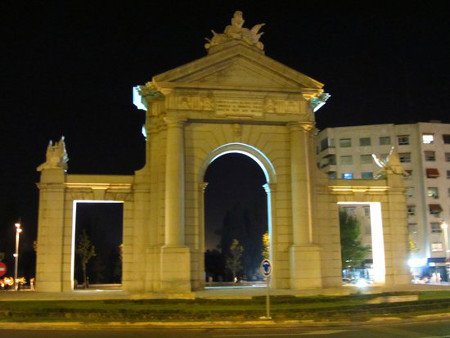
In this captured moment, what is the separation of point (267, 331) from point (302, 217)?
16.5m

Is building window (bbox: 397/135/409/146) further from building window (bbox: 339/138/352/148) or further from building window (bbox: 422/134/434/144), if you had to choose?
building window (bbox: 339/138/352/148)

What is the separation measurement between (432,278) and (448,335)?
5345 centimetres

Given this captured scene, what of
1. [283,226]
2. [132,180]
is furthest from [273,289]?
[132,180]

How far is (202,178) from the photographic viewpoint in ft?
116

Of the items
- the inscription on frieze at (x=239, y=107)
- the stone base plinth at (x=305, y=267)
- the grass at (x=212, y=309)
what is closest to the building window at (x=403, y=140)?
the inscription on frieze at (x=239, y=107)

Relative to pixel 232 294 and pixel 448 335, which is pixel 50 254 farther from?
pixel 448 335

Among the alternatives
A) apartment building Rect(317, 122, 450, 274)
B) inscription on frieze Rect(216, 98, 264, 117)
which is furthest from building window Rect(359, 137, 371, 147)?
inscription on frieze Rect(216, 98, 264, 117)

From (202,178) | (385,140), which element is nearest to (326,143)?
(385,140)

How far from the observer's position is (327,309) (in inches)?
883

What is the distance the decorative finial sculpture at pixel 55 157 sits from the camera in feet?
113

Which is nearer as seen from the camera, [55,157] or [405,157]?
[55,157]

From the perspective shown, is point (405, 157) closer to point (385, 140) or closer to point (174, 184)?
point (385, 140)

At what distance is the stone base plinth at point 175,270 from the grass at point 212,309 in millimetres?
5080

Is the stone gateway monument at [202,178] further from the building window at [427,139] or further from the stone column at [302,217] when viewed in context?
the building window at [427,139]
